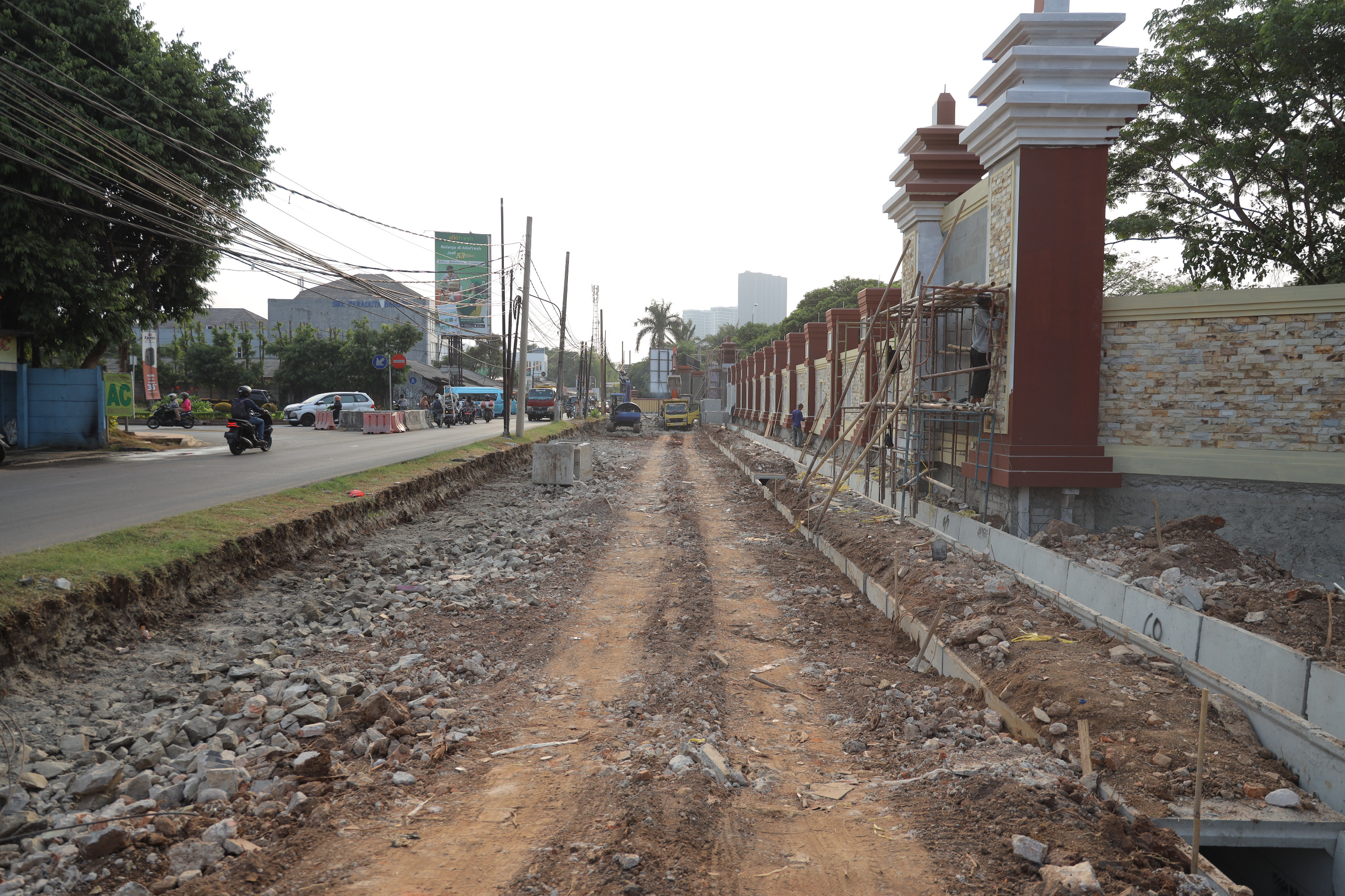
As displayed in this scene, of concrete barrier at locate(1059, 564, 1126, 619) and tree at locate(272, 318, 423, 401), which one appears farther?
tree at locate(272, 318, 423, 401)

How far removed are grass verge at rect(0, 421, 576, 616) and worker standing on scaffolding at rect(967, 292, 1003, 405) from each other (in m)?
8.74

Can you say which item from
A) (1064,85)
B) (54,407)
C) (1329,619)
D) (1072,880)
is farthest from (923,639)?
(54,407)

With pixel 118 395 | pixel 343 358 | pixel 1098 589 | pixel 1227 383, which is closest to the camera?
pixel 1098 589

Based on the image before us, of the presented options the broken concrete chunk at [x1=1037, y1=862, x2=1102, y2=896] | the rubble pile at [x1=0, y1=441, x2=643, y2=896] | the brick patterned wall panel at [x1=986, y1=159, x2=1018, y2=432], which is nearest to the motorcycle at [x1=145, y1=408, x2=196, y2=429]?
the rubble pile at [x1=0, y1=441, x2=643, y2=896]

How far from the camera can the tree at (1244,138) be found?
13.1 metres

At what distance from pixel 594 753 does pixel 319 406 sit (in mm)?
34621

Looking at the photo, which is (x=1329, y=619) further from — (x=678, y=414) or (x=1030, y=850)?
(x=678, y=414)

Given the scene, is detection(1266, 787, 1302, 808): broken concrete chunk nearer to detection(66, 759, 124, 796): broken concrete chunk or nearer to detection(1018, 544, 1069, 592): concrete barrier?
detection(1018, 544, 1069, 592): concrete barrier

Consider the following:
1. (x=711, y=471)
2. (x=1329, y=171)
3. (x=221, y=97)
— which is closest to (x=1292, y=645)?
(x=1329, y=171)

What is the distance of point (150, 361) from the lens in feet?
129

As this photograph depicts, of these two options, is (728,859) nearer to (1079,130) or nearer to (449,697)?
(449,697)

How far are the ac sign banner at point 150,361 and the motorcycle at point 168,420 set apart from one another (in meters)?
1.23

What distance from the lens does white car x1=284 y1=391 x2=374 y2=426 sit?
34.2 meters

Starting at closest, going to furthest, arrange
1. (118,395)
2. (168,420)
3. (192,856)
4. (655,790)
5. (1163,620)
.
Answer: (192,856), (655,790), (1163,620), (118,395), (168,420)
